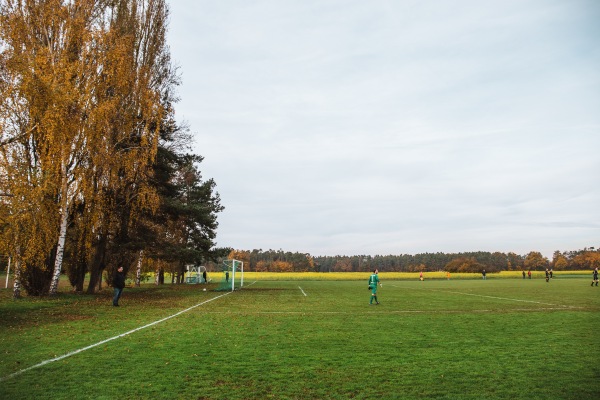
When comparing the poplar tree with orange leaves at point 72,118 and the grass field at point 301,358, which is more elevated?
the poplar tree with orange leaves at point 72,118

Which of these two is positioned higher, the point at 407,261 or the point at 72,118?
the point at 72,118

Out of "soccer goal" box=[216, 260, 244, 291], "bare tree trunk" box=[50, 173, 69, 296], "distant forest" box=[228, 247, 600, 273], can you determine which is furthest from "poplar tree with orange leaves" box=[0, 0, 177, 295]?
"distant forest" box=[228, 247, 600, 273]

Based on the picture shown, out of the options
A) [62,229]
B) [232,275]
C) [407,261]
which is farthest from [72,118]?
[407,261]

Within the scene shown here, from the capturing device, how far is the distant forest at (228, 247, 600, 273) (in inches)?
6142

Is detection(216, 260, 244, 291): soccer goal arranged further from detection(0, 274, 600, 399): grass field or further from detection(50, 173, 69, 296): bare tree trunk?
detection(0, 274, 600, 399): grass field

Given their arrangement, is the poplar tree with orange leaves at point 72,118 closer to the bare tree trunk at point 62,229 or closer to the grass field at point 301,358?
the bare tree trunk at point 62,229

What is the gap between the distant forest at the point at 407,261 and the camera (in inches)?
6142

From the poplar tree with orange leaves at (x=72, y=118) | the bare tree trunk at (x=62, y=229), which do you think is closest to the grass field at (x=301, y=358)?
the poplar tree with orange leaves at (x=72, y=118)

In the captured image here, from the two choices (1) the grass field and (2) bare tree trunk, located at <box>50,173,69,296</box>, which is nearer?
(1) the grass field

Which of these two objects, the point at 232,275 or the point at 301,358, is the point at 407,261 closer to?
the point at 232,275

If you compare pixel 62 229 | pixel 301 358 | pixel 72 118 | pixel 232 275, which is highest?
pixel 72 118

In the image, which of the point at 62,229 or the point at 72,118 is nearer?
the point at 72,118

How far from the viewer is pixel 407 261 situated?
A: 180 meters

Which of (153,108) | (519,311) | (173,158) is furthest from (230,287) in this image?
(519,311)
